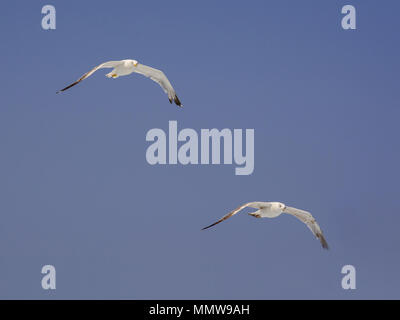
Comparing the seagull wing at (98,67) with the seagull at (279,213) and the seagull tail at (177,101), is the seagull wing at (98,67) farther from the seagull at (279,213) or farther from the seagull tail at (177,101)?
the seagull at (279,213)

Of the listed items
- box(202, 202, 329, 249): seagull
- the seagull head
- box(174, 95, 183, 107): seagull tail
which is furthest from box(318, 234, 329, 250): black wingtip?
box(174, 95, 183, 107): seagull tail

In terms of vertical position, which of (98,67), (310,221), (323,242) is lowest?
(323,242)

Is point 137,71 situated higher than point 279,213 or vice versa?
point 137,71

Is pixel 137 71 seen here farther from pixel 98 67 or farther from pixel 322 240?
pixel 322 240

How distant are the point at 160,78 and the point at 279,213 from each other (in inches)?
153

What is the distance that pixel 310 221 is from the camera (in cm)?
1466

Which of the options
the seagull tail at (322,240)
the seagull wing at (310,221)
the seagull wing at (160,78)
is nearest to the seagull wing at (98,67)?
the seagull wing at (160,78)

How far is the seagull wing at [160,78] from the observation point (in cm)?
1437

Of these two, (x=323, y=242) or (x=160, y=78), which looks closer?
(x=160, y=78)

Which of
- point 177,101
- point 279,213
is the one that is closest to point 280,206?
point 279,213

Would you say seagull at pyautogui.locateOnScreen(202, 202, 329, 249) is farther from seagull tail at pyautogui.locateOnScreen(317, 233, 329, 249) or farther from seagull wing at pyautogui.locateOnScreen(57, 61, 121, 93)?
seagull wing at pyautogui.locateOnScreen(57, 61, 121, 93)
